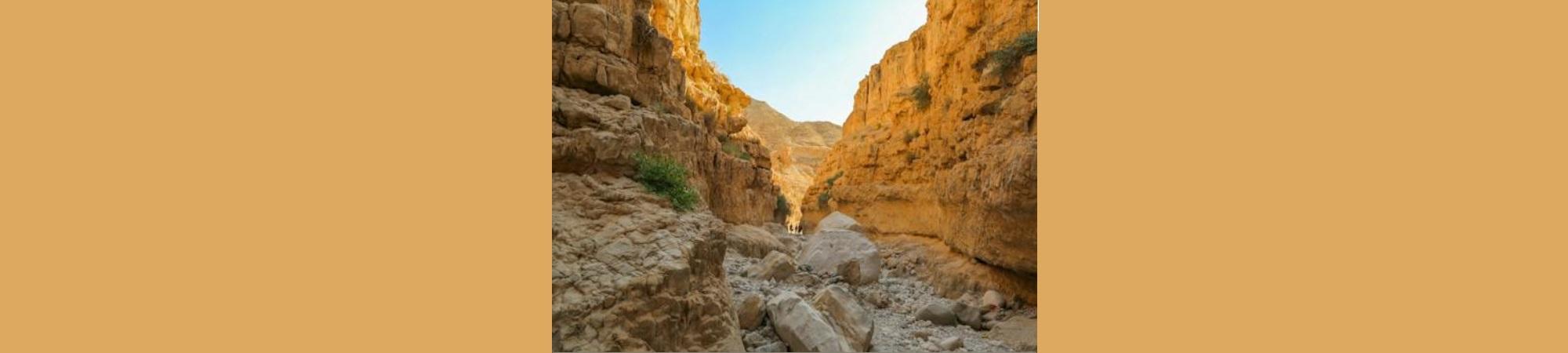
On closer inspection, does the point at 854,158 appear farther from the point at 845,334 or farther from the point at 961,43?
the point at 845,334

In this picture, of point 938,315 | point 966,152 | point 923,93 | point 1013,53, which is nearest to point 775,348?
point 938,315

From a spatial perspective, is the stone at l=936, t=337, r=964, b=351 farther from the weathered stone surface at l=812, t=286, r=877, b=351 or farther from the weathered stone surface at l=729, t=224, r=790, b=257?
the weathered stone surface at l=729, t=224, r=790, b=257

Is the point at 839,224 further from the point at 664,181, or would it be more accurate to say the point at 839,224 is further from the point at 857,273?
the point at 664,181

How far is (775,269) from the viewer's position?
32.8 feet

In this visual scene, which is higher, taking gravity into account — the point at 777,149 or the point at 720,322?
the point at 777,149

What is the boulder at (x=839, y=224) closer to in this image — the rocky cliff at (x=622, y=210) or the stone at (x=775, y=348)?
the rocky cliff at (x=622, y=210)

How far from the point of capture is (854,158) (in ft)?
73.7

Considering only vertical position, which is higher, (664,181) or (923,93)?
(923,93)

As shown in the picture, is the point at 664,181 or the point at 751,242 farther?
the point at 751,242

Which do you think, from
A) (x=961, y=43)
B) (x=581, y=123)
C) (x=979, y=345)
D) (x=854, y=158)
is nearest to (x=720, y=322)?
(x=581, y=123)

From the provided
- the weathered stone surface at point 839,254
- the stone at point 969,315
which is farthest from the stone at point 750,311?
the weathered stone surface at point 839,254

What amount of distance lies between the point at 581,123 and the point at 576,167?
501 mm

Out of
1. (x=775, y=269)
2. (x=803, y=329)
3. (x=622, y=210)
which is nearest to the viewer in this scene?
(x=622, y=210)

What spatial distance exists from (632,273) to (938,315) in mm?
6017
